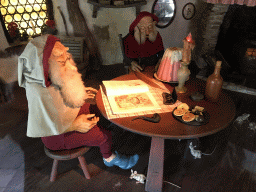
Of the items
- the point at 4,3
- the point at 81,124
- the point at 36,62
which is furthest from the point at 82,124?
the point at 4,3

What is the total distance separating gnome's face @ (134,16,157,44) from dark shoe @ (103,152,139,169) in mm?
1281

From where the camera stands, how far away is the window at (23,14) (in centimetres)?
296

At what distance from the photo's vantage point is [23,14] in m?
3.14

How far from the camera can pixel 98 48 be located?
12.5 ft

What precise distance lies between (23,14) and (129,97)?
2731 mm

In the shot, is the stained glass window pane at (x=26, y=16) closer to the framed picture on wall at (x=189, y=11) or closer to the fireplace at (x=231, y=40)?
the framed picture on wall at (x=189, y=11)

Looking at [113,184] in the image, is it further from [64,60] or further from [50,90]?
[64,60]

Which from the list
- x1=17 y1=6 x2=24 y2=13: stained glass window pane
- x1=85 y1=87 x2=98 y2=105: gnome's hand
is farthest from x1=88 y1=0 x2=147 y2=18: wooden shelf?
x1=85 y1=87 x2=98 y2=105: gnome's hand

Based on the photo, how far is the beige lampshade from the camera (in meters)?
1.55

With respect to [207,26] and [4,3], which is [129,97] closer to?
[207,26]

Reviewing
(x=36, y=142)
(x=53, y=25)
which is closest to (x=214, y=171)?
(x=36, y=142)

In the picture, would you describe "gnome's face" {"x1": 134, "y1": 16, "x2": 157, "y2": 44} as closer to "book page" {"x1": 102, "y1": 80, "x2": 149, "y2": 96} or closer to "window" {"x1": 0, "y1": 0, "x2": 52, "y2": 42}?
"book page" {"x1": 102, "y1": 80, "x2": 149, "y2": 96}

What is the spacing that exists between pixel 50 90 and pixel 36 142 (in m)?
1.10

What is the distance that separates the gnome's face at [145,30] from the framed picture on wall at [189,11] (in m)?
1.51
